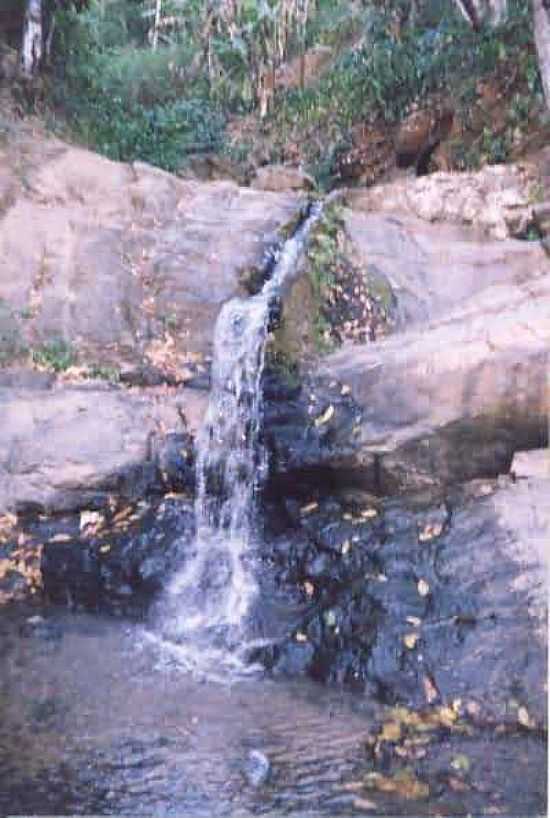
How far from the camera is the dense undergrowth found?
1261cm

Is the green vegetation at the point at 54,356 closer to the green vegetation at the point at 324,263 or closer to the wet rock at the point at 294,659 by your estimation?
the green vegetation at the point at 324,263

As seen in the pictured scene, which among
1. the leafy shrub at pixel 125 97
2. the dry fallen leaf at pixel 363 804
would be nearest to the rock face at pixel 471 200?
the leafy shrub at pixel 125 97

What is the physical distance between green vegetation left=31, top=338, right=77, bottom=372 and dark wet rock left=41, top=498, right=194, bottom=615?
207cm

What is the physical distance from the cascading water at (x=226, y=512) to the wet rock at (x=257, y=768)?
3.28 ft

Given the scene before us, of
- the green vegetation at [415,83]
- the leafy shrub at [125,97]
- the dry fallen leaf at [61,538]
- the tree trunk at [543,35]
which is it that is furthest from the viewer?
the leafy shrub at [125,97]

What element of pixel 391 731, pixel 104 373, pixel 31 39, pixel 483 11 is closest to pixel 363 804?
pixel 391 731

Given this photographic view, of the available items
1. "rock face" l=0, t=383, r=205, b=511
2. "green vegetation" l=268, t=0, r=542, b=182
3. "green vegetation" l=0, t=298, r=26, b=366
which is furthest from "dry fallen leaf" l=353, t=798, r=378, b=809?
"green vegetation" l=268, t=0, r=542, b=182

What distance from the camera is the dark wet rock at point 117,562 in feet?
20.0

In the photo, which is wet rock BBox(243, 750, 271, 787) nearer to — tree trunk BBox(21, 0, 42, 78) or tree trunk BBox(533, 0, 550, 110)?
tree trunk BBox(533, 0, 550, 110)

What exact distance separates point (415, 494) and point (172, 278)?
4.32 m

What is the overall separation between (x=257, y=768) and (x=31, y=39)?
11.1 meters

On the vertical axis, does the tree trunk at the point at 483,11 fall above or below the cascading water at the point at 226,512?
above

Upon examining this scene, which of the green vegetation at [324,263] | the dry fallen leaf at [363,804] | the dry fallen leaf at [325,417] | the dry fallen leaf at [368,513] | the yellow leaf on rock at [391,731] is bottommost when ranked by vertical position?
the dry fallen leaf at [363,804]

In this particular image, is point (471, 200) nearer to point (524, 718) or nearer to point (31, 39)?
point (31, 39)
